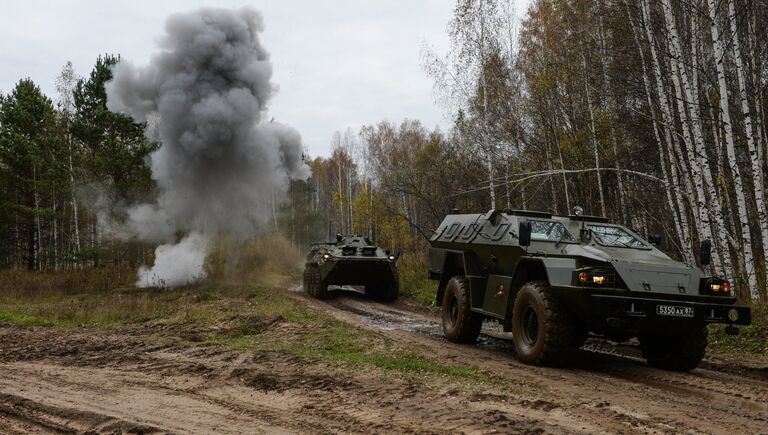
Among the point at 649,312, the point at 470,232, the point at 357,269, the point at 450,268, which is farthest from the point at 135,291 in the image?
the point at 649,312

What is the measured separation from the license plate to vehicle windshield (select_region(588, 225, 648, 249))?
4.65 ft

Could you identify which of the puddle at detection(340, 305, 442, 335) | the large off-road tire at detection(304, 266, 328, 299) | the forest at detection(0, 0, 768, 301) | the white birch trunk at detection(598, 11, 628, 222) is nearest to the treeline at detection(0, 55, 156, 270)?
the forest at detection(0, 0, 768, 301)

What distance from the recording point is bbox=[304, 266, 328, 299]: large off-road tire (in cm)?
1678

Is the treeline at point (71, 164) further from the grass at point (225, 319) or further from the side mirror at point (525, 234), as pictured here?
the side mirror at point (525, 234)

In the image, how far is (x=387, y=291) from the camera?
16.8 m

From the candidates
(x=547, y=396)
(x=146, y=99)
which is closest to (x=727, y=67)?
(x=547, y=396)

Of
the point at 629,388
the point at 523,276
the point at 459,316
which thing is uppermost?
the point at 523,276

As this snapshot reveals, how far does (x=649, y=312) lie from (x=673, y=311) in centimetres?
25

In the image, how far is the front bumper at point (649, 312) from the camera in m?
6.70

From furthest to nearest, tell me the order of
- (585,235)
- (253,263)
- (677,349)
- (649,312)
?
(253,263) → (585,235) → (677,349) → (649,312)

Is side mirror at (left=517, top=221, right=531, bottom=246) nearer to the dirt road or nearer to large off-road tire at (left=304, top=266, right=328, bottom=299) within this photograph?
the dirt road

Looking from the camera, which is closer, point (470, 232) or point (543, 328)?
point (543, 328)

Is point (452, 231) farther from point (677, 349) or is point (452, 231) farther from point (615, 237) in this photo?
point (677, 349)

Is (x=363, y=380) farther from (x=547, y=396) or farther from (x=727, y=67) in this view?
(x=727, y=67)
